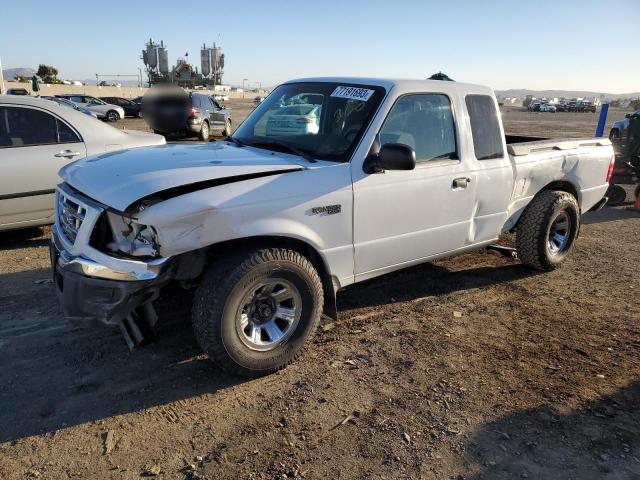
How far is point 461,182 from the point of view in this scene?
4.35 metres

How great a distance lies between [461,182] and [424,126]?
1.91ft

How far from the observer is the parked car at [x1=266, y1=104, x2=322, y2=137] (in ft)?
13.4

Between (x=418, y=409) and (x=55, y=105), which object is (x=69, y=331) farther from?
(x=55, y=105)

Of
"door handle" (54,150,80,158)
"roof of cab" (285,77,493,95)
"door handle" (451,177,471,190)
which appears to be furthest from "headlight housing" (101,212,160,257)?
"door handle" (54,150,80,158)

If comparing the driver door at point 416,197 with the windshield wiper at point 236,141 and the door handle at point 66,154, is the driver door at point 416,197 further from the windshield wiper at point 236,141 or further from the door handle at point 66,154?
the door handle at point 66,154

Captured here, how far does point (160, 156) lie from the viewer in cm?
362

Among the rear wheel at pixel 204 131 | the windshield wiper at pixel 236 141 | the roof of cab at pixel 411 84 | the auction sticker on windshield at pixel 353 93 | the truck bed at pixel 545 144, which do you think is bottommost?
the rear wheel at pixel 204 131

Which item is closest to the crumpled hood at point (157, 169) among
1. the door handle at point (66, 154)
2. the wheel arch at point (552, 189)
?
the door handle at point (66, 154)

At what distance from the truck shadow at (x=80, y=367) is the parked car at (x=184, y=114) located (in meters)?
9.37

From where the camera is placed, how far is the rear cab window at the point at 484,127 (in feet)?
15.0

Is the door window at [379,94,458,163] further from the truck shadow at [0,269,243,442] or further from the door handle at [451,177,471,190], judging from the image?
the truck shadow at [0,269,243,442]

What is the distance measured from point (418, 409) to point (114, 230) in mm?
2178

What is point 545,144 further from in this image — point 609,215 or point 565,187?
point 609,215

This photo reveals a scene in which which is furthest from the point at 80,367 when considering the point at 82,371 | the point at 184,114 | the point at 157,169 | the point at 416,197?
the point at 184,114
